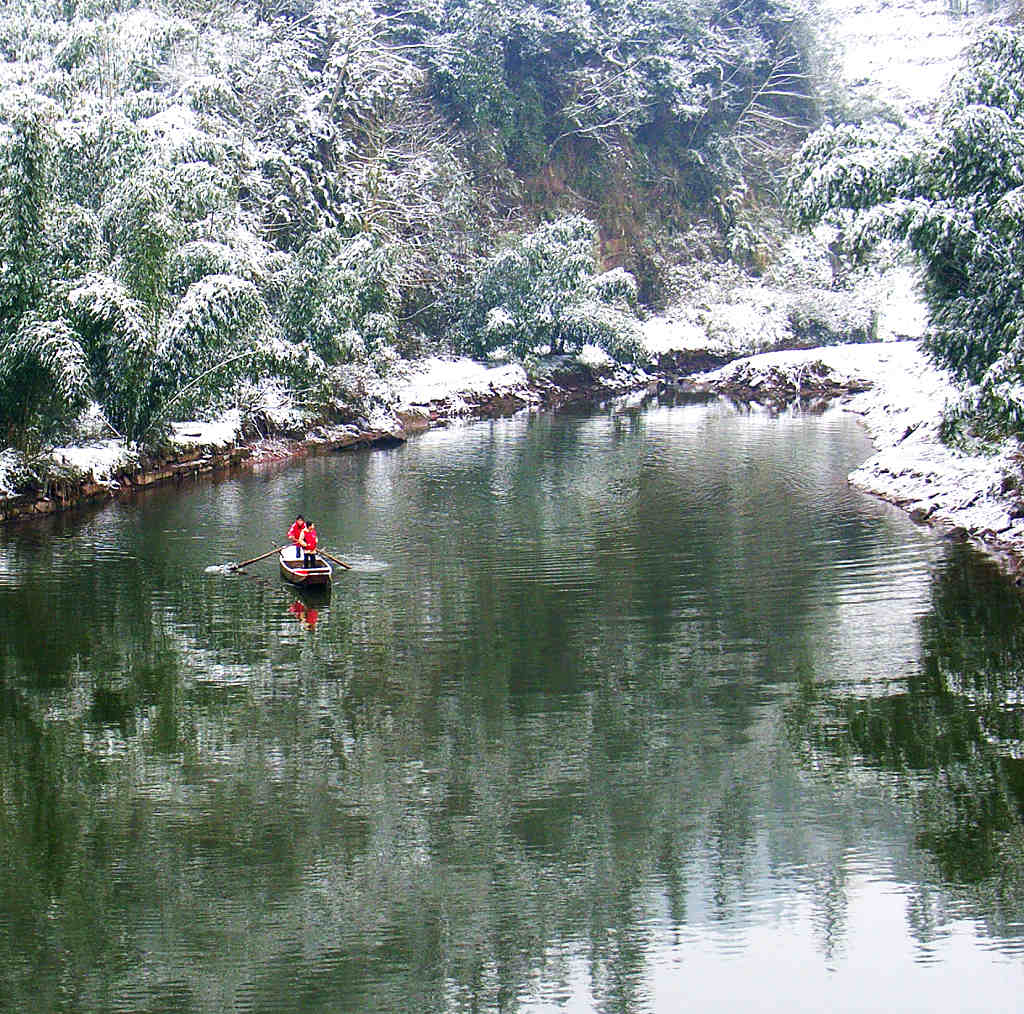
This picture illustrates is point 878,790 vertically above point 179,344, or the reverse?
point 179,344

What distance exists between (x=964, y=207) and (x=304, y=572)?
57.3 feet

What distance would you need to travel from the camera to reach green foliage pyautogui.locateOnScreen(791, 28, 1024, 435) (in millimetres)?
29250

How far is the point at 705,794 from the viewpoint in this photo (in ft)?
50.3

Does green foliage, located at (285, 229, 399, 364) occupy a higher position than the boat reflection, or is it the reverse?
green foliage, located at (285, 229, 399, 364)

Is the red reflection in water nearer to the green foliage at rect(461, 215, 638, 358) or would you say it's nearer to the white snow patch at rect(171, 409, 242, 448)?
the white snow patch at rect(171, 409, 242, 448)

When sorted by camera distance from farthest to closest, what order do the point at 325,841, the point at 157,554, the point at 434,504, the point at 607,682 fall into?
the point at 434,504 → the point at 157,554 → the point at 607,682 → the point at 325,841

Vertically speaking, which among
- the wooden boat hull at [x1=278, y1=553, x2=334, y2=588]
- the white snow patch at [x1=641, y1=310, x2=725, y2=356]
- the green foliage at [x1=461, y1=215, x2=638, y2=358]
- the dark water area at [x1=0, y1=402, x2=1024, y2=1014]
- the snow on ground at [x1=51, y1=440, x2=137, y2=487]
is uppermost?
the green foliage at [x1=461, y1=215, x2=638, y2=358]

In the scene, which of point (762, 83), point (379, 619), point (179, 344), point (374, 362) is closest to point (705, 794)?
point (379, 619)

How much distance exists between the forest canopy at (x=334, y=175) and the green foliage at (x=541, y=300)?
171 mm

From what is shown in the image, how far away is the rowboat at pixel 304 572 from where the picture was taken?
25859 mm

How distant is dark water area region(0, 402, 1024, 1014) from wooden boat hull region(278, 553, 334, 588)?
369 mm

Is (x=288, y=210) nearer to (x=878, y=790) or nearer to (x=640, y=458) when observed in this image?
(x=640, y=458)

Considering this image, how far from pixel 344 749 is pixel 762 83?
9503cm

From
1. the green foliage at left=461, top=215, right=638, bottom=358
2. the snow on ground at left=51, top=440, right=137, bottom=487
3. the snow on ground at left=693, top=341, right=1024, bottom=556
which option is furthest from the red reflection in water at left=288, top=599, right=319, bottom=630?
the green foliage at left=461, top=215, right=638, bottom=358
